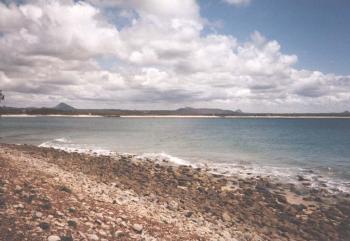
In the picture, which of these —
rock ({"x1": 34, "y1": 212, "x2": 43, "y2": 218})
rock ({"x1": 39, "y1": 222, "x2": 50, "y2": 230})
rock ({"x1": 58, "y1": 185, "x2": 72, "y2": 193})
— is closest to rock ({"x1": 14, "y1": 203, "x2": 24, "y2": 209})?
rock ({"x1": 34, "y1": 212, "x2": 43, "y2": 218})

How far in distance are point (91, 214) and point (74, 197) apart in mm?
1930

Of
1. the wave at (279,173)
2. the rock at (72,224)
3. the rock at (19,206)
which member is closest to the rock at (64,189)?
the rock at (19,206)

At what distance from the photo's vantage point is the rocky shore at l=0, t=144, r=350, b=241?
9.18 m

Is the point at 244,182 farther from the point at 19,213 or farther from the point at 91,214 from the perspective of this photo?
the point at 19,213

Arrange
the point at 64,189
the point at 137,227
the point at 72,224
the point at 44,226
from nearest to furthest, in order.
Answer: the point at 44,226 → the point at 72,224 → the point at 137,227 → the point at 64,189

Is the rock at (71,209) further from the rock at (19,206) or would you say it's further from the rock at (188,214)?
the rock at (188,214)

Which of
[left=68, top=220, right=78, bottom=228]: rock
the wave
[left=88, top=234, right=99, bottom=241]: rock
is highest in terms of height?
[left=68, top=220, right=78, bottom=228]: rock

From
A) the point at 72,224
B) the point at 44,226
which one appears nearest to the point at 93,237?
the point at 72,224

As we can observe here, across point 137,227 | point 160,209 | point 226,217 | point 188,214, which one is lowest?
point 226,217

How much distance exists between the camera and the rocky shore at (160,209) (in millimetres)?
9180

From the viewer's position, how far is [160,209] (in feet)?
43.3

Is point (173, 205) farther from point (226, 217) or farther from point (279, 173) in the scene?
point (279, 173)

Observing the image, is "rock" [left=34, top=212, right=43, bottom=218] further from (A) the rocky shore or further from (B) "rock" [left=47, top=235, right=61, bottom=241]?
(B) "rock" [left=47, top=235, right=61, bottom=241]

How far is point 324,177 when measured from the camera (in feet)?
81.5
